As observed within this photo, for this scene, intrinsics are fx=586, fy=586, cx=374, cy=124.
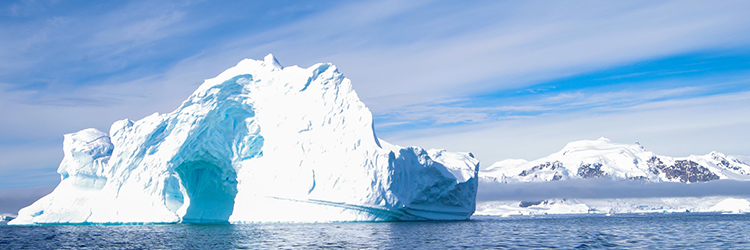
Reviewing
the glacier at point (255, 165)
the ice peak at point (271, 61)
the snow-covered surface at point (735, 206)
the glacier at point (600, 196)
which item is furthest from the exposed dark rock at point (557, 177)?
the ice peak at point (271, 61)

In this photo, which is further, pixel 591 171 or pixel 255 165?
pixel 591 171

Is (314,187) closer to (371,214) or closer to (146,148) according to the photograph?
(371,214)

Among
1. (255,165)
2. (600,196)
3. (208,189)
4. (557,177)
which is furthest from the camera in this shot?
(557,177)

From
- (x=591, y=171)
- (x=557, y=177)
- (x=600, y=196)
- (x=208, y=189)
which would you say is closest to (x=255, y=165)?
(x=208, y=189)

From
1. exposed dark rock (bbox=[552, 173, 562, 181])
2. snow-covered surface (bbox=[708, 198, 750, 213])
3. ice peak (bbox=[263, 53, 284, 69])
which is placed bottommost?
snow-covered surface (bbox=[708, 198, 750, 213])

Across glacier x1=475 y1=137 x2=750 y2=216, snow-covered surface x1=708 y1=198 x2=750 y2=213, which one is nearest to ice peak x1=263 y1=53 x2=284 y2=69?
glacier x1=475 y1=137 x2=750 y2=216

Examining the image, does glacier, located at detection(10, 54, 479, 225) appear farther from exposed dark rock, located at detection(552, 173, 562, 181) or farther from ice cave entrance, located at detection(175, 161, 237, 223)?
exposed dark rock, located at detection(552, 173, 562, 181)

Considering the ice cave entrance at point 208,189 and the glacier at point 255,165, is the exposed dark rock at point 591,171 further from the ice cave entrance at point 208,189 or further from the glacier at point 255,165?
the ice cave entrance at point 208,189

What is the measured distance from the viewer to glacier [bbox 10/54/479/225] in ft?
94.9

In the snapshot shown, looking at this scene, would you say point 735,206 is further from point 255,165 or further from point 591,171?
point 255,165

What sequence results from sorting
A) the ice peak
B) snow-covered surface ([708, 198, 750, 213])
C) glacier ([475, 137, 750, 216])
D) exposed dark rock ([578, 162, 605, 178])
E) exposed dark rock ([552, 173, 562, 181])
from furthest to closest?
1. exposed dark rock ([552, 173, 562, 181])
2. exposed dark rock ([578, 162, 605, 178])
3. glacier ([475, 137, 750, 216])
4. snow-covered surface ([708, 198, 750, 213])
5. the ice peak

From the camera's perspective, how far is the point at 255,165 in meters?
31.3

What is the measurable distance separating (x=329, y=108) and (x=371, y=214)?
601 centimetres

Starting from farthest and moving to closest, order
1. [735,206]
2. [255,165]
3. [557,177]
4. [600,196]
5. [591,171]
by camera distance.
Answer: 1. [557,177]
2. [591,171]
3. [600,196]
4. [735,206]
5. [255,165]
